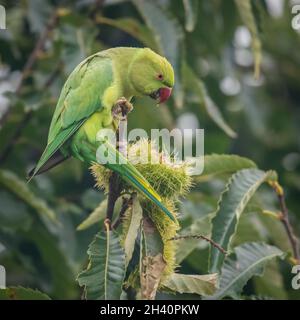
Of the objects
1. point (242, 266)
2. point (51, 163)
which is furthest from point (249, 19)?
point (51, 163)

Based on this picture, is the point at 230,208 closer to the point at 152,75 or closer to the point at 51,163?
the point at 152,75

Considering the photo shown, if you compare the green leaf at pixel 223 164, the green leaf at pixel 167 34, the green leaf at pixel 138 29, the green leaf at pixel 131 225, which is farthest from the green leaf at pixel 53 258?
the green leaf at pixel 131 225

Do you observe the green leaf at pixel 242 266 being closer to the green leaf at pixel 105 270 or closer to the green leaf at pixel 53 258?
the green leaf at pixel 105 270

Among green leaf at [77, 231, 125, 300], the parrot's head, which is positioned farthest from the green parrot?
green leaf at [77, 231, 125, 300]

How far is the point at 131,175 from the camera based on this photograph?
2.29 m

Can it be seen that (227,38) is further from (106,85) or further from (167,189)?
(167,189)

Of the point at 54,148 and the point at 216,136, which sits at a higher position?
the point at 54,148

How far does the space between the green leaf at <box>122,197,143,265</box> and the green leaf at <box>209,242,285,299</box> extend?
18.1 inches

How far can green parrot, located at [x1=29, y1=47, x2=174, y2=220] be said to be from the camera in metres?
2.52

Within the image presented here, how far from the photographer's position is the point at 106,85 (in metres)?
2.71

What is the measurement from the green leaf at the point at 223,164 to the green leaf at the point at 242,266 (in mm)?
322

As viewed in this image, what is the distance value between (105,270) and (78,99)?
0.64 meters

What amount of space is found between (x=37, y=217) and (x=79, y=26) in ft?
3.45

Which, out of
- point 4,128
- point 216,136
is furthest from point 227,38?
point 4,128
